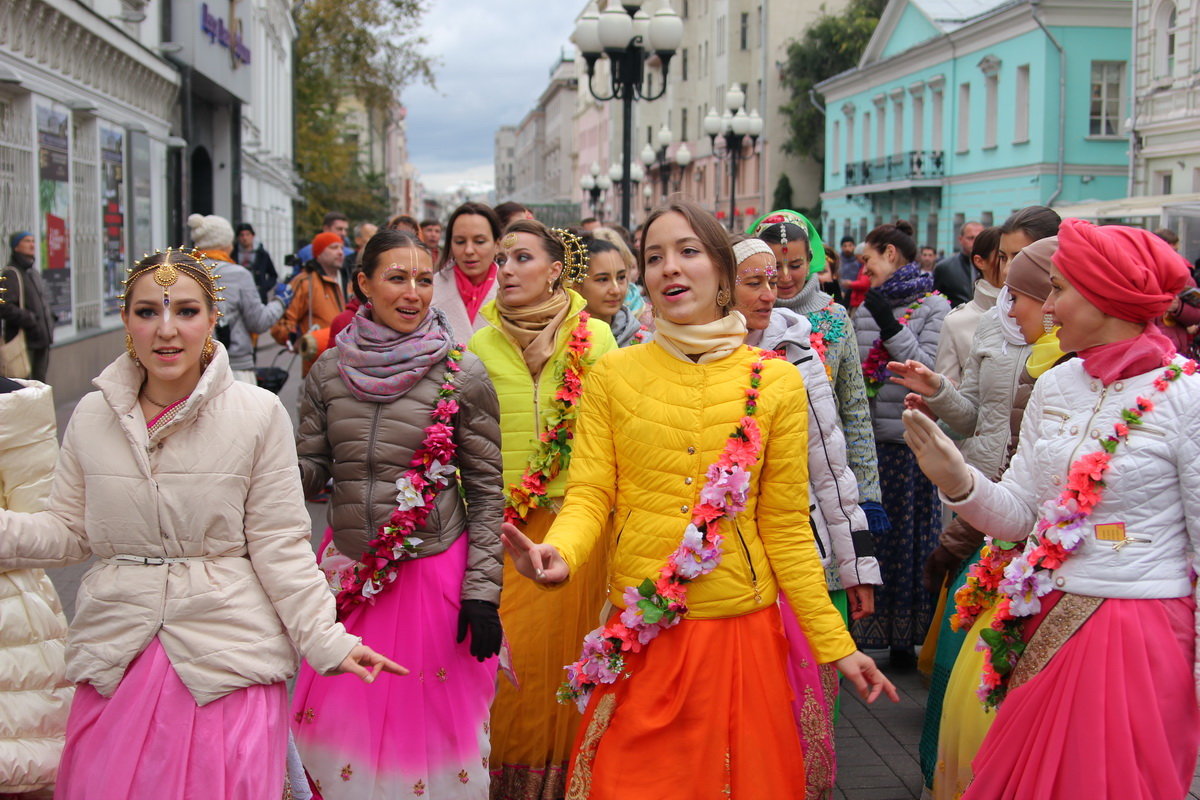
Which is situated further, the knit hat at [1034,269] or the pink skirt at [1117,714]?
the knit hat at [1034,269]

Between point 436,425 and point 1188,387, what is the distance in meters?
2.27

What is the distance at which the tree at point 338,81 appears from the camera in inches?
1596

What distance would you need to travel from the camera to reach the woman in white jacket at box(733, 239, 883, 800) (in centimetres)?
399

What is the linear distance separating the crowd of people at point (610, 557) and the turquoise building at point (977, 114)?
2960 centimetres

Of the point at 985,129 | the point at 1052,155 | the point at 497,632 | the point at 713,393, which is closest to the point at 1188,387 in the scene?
the point at 713,393

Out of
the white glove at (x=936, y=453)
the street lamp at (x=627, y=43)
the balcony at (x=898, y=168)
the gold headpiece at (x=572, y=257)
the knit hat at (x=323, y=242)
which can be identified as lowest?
the white glove at (x=936, y=453)

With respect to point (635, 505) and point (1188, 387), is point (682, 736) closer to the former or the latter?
point (635, 505)

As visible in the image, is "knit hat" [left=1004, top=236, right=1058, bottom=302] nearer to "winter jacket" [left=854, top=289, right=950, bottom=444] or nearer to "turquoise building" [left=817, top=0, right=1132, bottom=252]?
"winter jacket" [left=854, top=289, right=950, bottom=444]

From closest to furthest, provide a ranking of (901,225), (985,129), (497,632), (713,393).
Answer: (713,393), (497,632), (901,225), (985,129)

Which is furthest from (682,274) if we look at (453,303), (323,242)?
(323,242)

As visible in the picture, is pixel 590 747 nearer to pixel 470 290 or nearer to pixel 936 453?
pixel 936 453

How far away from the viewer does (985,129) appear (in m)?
39.0

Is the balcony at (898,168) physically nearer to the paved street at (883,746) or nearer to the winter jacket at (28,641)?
the paved street at (883,746)

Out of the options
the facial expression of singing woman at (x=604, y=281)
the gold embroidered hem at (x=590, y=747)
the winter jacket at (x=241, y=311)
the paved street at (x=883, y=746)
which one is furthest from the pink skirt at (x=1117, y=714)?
the winter jacket at (x=241, y=311)
